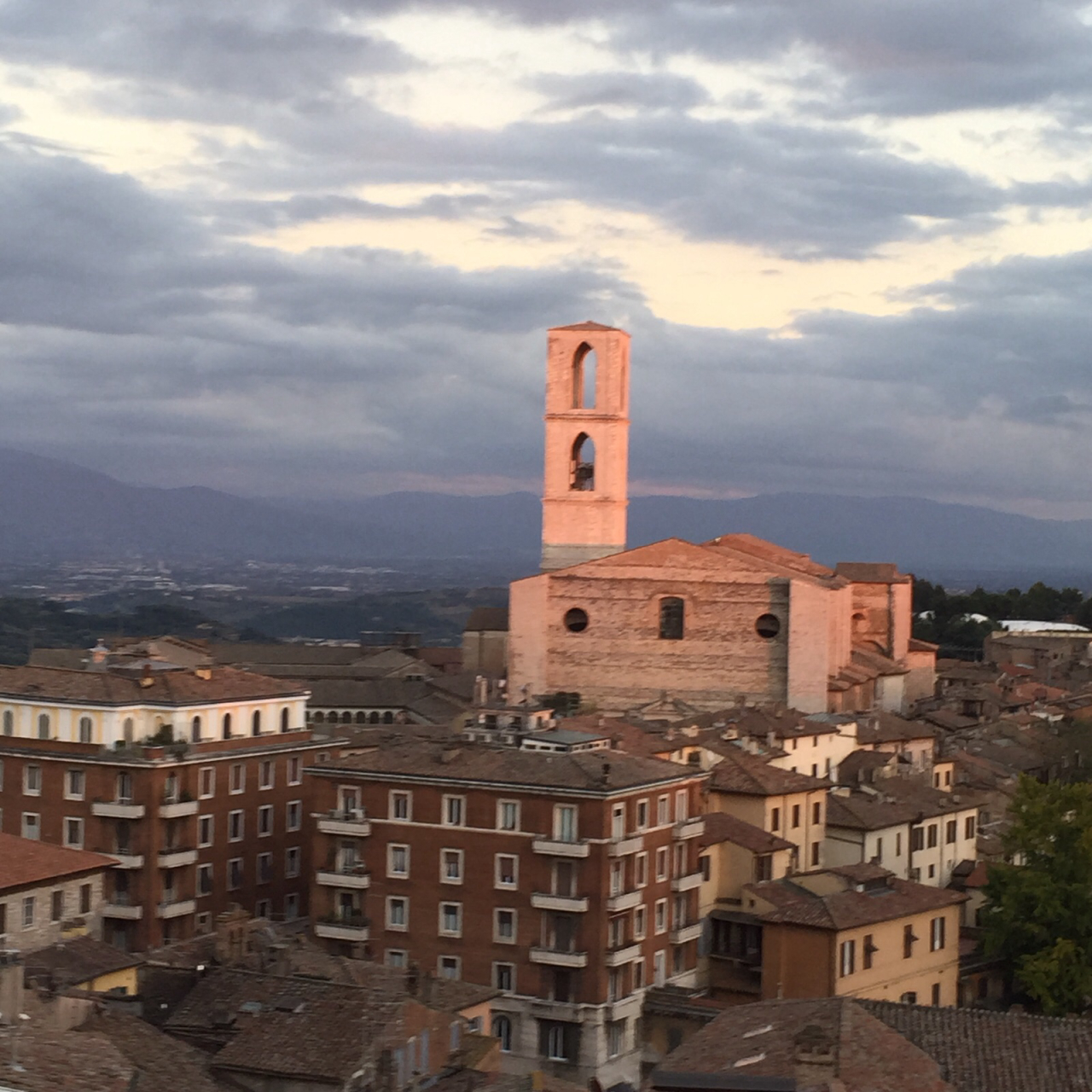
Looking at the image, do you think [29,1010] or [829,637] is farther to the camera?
[829,637]

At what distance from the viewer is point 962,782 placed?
52500 millimetres

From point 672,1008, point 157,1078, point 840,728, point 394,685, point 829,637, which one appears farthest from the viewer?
point 394,685

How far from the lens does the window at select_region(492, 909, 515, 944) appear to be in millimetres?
37125

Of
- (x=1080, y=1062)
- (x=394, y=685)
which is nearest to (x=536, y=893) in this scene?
(x=1080, y=1062)

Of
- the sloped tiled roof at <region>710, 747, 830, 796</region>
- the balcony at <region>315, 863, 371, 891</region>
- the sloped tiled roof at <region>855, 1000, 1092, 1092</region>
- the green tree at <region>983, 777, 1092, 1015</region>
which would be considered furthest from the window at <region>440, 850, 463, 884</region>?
the sloped tiled roof at <region>855, 1000, 1092, 1092</region>

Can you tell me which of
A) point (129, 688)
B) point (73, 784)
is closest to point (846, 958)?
point (73, 784)

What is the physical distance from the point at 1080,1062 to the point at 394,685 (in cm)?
4523

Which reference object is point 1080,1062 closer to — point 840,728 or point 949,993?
point 949,993

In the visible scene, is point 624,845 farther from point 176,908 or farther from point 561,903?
point 176,908

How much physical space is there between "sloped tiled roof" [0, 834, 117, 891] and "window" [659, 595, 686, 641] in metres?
29.0

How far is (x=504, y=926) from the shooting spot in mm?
37250

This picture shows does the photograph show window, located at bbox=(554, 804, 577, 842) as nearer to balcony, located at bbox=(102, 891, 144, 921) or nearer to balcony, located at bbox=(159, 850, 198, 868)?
balcony, located at bbox=(159, 850, 198, 868)

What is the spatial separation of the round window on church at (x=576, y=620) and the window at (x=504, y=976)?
28.4m

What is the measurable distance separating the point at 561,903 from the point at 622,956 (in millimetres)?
1393
